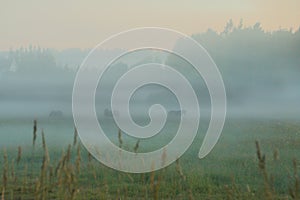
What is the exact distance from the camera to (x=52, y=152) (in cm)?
2241

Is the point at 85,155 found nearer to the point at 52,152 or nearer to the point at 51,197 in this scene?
the point at 52,152

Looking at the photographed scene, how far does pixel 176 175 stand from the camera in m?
13.6

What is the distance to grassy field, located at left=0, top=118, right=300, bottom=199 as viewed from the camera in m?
5.56

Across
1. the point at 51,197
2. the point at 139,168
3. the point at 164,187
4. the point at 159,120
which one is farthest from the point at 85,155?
the point at 159,120

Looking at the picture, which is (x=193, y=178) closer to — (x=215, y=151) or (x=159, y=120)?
(x=215, y=151)

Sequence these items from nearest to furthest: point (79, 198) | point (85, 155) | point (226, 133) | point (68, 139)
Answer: point (79, 198) → point (85, 155) → point (68, 139) → point (226, 133)

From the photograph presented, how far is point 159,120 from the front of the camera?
40812 millimetres

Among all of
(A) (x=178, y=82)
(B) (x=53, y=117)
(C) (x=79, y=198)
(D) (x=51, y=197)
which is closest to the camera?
(C) (x=79, y=198)

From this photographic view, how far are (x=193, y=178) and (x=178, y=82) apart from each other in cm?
579

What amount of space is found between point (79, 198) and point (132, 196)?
1742mm

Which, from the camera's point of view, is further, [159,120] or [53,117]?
[53,117]

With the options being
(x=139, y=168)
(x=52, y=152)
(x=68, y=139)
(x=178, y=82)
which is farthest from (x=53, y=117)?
(x=139, y=168)

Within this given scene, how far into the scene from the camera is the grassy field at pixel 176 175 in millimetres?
5559

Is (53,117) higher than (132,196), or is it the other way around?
(53,117)
